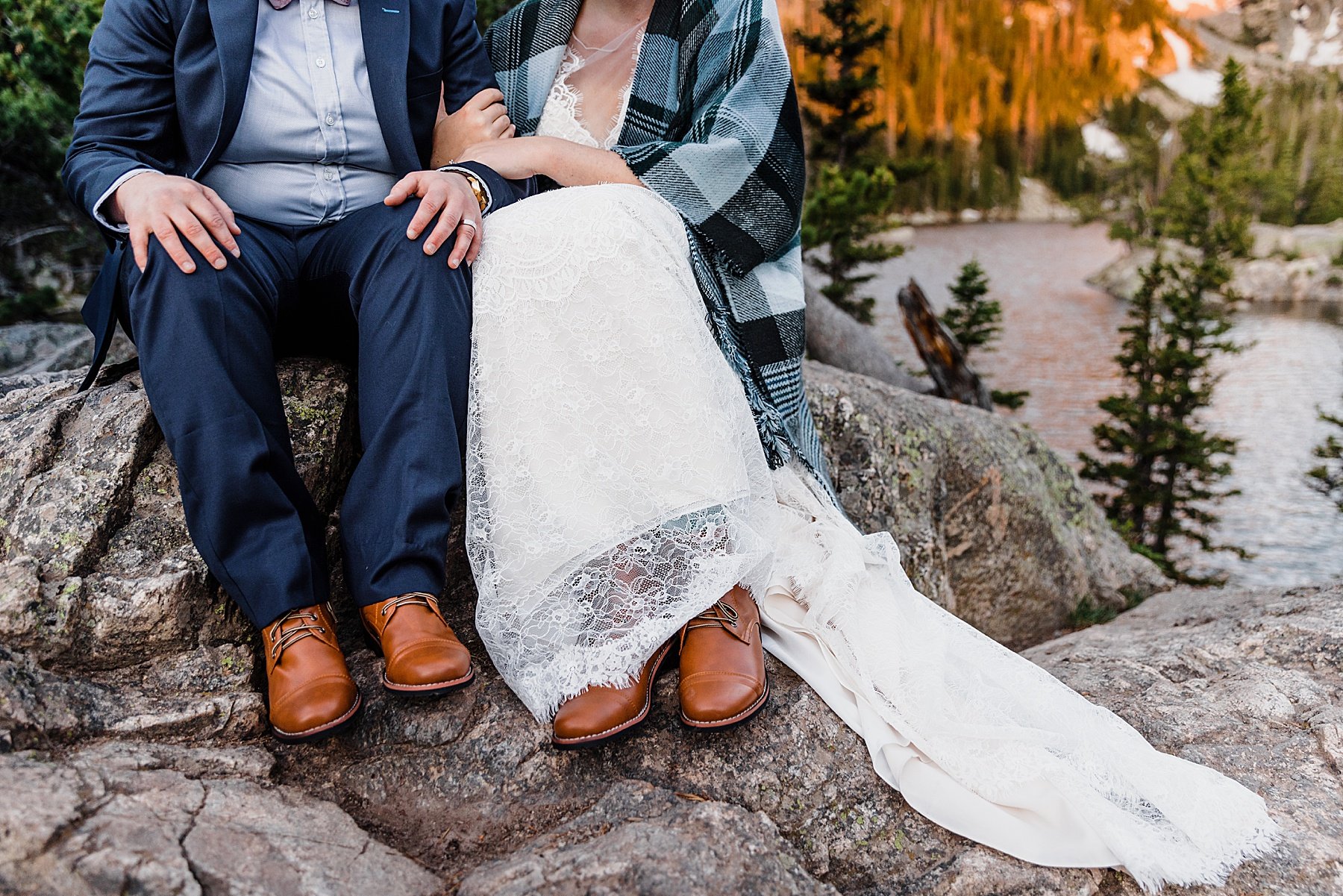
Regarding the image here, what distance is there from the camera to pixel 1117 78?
19.6 m

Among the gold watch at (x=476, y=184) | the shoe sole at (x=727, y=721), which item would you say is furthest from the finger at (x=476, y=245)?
the shoe sole at (x=727, y=721)

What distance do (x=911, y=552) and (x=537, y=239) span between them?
1674mm

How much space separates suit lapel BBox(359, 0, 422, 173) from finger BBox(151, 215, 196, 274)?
581 mm

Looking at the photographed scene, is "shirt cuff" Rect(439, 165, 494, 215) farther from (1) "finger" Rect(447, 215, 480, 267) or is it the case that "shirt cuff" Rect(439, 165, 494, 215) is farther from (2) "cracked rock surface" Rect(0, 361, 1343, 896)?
(2) "cracked rock surface" Rect(0, 361, 1343, 896)

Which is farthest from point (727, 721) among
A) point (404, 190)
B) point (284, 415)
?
point (404, 190)

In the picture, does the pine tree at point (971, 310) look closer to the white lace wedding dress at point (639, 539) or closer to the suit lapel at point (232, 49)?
the white lace wedding dress at point (639, 539)

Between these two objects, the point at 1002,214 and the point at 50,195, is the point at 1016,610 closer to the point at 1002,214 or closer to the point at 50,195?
the point at 50,195

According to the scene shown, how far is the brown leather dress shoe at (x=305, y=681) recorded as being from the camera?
1.40 m

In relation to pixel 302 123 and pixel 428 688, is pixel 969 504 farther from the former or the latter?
pixel 302 123

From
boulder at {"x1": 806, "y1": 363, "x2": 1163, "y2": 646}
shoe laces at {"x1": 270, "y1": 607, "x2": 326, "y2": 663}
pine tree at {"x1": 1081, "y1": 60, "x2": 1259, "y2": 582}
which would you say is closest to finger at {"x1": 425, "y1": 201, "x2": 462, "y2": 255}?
shoe laces at {"x1": 270, "y1": 607, "x2": 326, "y2": 663}

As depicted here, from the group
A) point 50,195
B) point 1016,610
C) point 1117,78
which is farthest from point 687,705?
point 1117,78

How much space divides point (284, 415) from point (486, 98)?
97 centimetres

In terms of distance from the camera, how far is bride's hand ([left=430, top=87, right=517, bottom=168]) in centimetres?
208

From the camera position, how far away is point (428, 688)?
1.43 meters
